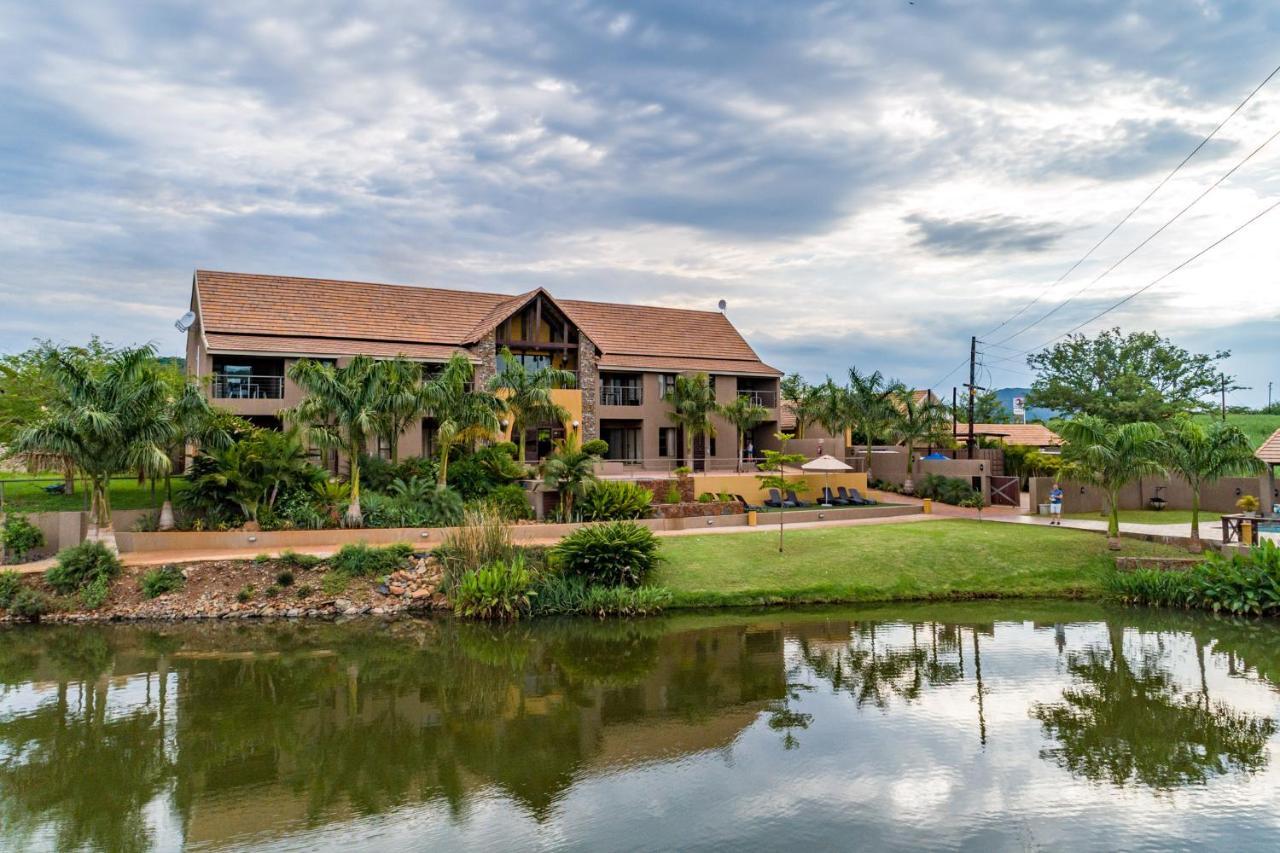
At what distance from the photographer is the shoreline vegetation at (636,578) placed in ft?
65.7

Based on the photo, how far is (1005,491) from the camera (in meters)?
35.3

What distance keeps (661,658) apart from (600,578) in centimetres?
466

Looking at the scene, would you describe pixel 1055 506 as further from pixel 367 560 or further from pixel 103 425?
pixel 103 425

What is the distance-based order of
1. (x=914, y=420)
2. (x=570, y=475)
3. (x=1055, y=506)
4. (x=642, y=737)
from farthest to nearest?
(x=914, y=420), (x=1055, y=506), (x=570, y=475), (x=642, y=737)

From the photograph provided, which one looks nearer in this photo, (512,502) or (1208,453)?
(1208,453)

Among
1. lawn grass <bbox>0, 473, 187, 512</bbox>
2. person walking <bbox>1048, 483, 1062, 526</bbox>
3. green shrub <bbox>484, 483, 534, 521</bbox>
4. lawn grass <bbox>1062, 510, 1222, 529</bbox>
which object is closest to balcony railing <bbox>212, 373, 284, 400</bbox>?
lawn grass <bbox>0, 473, 187, 512</bbox>

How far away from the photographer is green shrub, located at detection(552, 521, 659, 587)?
833 inches

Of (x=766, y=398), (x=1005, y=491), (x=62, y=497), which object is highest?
(x=766, y=398)

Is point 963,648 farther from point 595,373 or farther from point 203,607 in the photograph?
point 595,373

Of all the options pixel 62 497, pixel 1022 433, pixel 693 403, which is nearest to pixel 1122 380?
pixel 1022 433

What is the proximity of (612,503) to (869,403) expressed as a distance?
1579 centimetres

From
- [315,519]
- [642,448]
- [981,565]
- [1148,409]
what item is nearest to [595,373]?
[642,448]

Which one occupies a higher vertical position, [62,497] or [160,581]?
[62,497]

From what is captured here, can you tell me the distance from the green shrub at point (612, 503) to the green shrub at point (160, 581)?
11.5 metres
